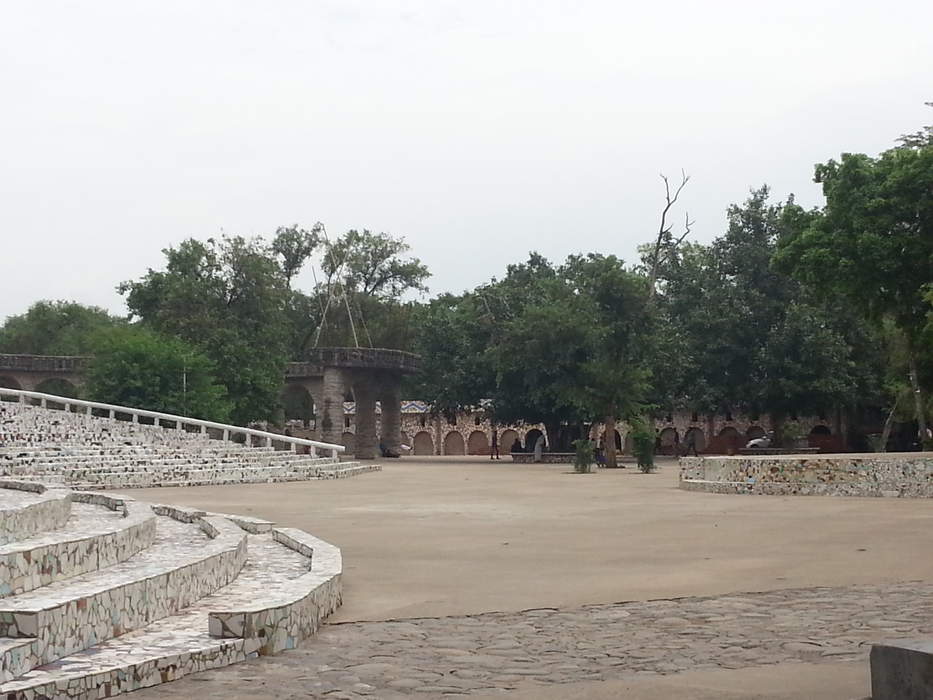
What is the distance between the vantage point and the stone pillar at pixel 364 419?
172 ft

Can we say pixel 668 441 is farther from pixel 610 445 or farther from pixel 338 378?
pixel 610 445

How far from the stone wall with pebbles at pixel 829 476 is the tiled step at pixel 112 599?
13994mm

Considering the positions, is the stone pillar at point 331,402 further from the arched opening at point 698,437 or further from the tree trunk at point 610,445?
the arched opening at point 698,437

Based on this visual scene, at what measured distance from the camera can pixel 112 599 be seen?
19.4 ft

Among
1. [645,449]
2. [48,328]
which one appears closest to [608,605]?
[645,449]

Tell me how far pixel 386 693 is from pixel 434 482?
21.6m

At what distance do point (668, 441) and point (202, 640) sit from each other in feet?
191

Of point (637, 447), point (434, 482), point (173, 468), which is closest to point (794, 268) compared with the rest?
point (637, 447)

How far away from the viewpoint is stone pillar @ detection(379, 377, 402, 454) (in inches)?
2127

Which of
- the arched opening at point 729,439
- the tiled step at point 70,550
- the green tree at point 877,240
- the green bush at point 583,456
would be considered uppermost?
the green tree at point 877,240

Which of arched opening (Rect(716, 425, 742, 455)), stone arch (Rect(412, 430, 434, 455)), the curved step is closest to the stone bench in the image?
the curved step

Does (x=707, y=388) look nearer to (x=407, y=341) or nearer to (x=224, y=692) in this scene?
(x=407, y=341)

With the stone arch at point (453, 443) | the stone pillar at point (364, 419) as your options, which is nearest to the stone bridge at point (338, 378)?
the stone pillar at point (364, 419)

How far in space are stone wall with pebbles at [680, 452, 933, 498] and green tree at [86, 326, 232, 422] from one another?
901 inches
